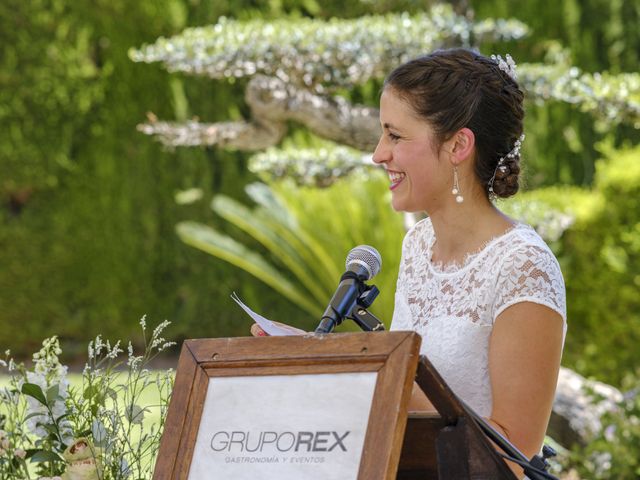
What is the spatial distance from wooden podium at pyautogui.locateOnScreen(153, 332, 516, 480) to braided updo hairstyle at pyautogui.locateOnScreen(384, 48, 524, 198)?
0.75 m

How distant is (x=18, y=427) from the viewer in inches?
94.8

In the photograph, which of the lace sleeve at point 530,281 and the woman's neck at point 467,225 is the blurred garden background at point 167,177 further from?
the lace sleeve at point 530,281

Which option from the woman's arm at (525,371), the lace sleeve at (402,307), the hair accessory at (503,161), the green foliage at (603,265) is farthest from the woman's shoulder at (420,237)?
the green foliage at (603,265)

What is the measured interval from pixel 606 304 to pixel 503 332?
14.3ft

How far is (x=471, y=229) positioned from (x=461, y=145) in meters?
0.19

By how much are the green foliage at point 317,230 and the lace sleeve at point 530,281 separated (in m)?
4.39

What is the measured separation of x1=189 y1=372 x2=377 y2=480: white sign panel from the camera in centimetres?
157

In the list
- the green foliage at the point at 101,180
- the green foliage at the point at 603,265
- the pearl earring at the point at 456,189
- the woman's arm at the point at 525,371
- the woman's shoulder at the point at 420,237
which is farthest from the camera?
the green foliage at the point at 101,180

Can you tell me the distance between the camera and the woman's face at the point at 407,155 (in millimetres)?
2236

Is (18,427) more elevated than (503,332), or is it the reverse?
(503,332)

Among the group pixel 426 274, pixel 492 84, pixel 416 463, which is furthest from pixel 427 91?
pixel 416 463

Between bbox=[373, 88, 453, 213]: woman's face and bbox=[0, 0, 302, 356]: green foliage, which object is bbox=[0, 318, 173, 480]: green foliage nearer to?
bbox=[373, 88, 453, 213]: woman's face

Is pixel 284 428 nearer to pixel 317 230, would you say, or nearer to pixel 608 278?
pixel 608 278

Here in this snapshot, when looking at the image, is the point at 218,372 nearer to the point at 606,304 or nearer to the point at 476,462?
the point at 476,462
